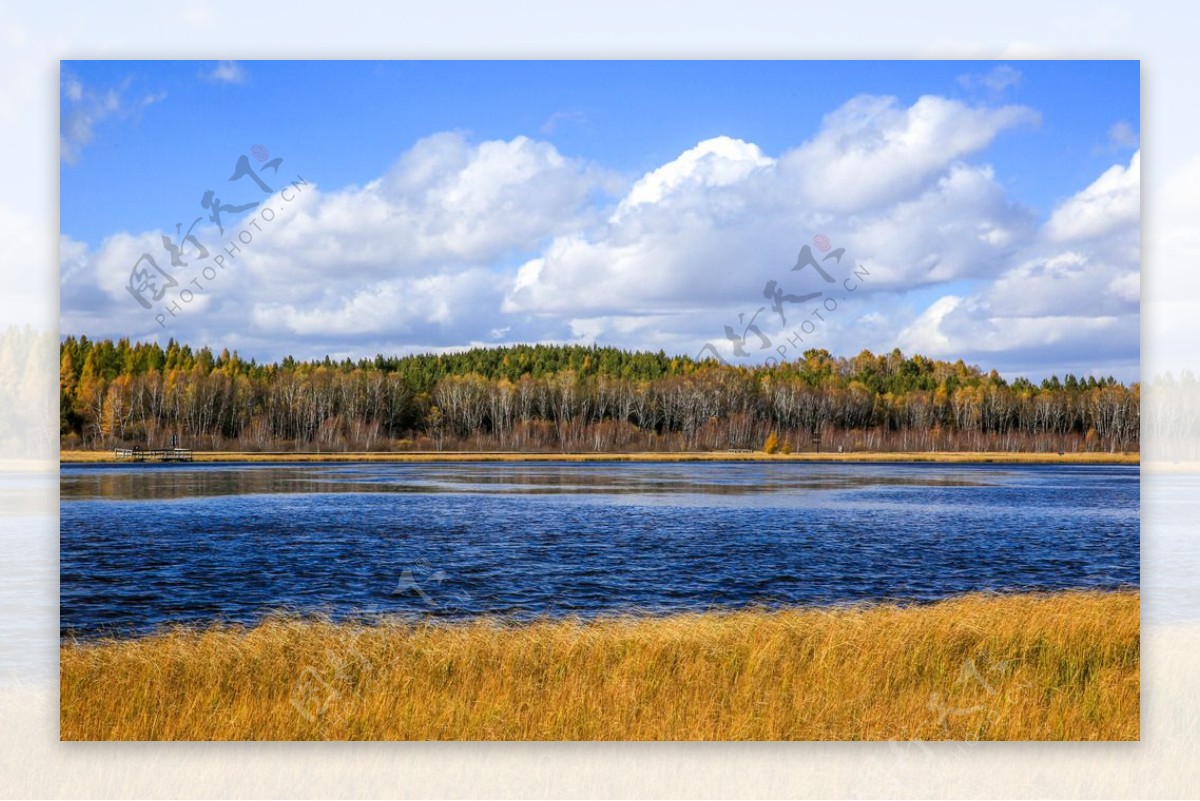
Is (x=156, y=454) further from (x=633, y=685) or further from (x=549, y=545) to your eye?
(x=633, y=685)

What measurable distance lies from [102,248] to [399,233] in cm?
432

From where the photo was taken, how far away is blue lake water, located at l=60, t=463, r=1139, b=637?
1825cm

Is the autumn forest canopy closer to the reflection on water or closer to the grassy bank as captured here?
the grassy bank

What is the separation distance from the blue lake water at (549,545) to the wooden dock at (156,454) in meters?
0.98

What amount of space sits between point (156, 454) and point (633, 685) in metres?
40.8


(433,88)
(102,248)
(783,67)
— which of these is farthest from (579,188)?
(102,248)

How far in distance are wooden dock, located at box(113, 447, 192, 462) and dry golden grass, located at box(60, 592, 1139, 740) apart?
31.3 metres

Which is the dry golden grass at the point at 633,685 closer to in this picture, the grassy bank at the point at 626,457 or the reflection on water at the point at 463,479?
the reflection on water at the point at 463,479

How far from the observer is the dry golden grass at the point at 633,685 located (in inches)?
416

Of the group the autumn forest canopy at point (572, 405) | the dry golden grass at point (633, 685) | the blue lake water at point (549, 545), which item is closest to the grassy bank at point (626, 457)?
the autumn forest canopy at point (572, 405)

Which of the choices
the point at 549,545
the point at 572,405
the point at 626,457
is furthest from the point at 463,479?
the point at 549,545

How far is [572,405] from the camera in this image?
59.1 metres

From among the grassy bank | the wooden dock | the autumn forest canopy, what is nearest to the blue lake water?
the wooden dock

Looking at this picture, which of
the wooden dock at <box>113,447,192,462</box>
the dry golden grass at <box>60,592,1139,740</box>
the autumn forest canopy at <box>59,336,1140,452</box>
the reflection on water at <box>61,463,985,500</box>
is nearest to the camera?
the dry golden grass at <box>60,592,1139,740</box>
